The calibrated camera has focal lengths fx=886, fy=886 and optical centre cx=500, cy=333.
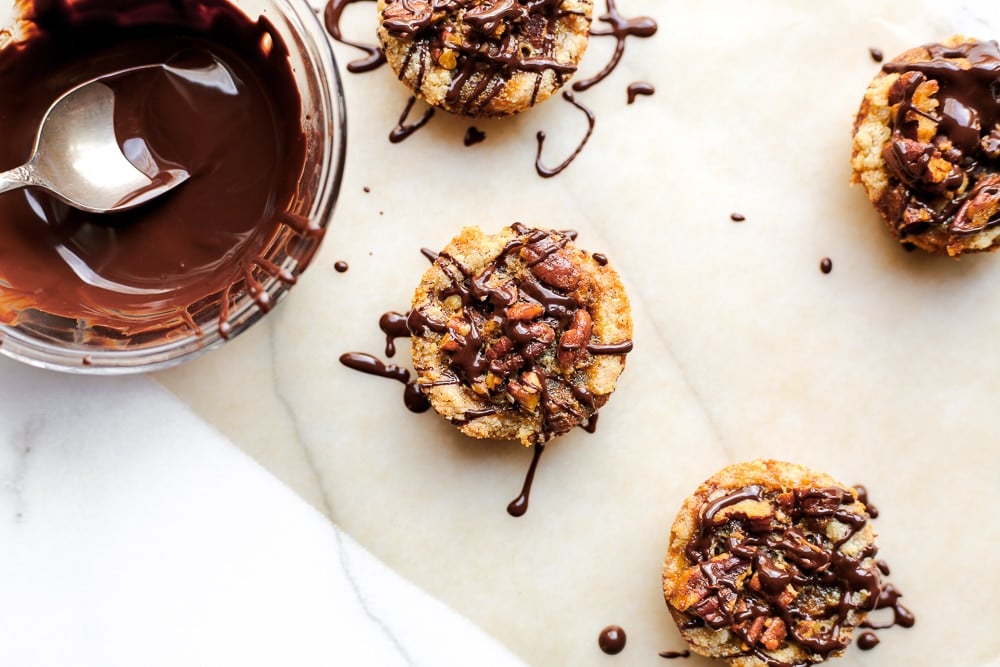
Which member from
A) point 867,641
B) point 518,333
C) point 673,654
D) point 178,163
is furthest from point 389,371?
point 867,641

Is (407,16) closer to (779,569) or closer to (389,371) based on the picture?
(389,371)

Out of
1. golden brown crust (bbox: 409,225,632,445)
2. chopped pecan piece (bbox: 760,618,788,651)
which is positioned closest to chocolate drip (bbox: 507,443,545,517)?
golden brown crust (bbox: 409,225,632,445)

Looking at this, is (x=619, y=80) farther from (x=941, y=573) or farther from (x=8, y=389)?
(x=8, y=389)

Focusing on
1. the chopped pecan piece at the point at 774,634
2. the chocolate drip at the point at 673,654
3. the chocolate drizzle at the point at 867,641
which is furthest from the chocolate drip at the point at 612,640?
the chocolate drizzle at the point at 867,641

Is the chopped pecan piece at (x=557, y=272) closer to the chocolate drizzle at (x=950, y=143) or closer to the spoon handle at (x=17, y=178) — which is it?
the chocolate drizzle at (x=950, y=143)

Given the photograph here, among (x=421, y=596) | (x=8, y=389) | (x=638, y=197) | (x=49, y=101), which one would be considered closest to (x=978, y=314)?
(x=638, y=197)
